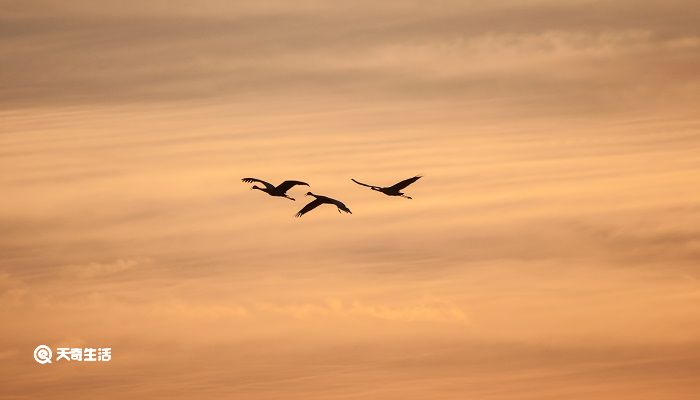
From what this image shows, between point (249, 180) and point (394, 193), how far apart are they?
13.1m

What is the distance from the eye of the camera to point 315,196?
165 m

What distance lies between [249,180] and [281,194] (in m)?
3.22

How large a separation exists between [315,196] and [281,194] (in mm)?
3222

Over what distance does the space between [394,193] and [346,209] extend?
7194 millimetres

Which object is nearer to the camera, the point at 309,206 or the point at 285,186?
the point at 285,186

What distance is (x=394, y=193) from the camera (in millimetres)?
165000

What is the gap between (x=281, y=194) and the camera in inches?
6521

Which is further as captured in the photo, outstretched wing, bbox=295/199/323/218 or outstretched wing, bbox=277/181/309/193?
outstretched wing, bbox=295/199/323/218

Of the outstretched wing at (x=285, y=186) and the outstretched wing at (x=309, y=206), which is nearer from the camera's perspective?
the outstretched wing at (x=285, y=186)

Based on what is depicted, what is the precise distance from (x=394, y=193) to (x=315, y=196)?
704cm

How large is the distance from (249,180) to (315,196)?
20.8ft

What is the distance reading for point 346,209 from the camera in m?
159

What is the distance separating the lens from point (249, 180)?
166 meters
